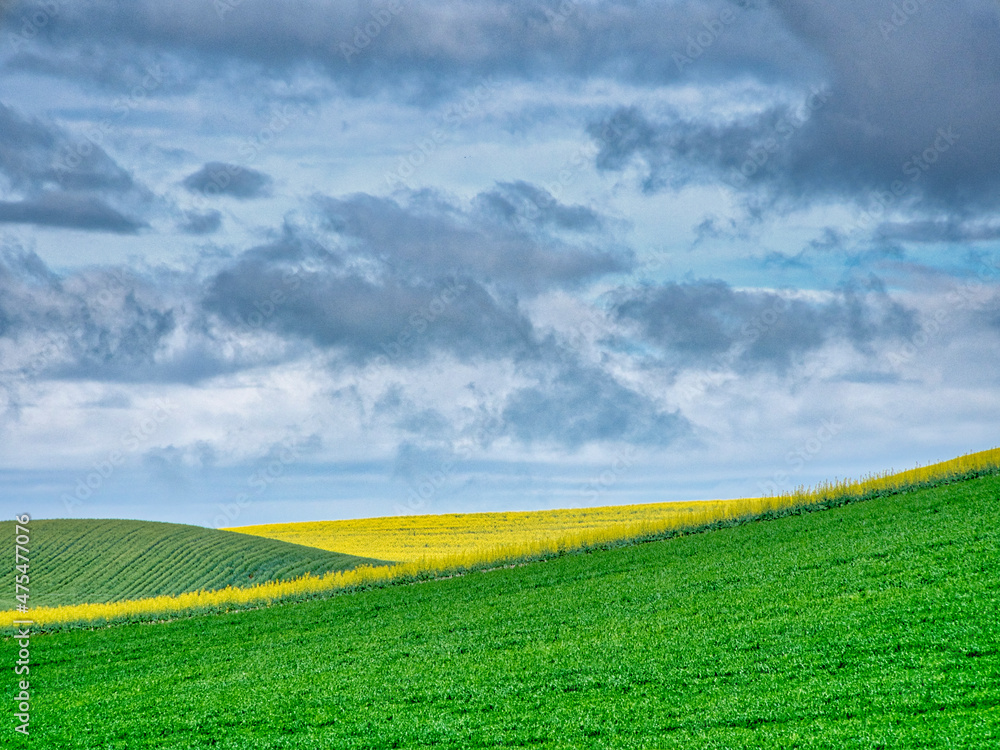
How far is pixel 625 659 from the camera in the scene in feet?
63.4

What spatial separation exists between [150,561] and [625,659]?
37.0 m

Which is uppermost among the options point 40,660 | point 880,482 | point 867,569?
point 880,482

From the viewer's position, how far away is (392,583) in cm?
3678

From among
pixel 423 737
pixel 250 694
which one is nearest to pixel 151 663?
pixel 250 694

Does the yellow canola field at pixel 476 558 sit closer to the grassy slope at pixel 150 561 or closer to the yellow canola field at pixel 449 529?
the grassy slope at pixel 150 561

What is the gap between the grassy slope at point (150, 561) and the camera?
46031mm

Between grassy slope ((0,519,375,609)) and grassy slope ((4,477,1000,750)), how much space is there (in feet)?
45.0

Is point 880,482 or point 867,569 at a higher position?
point 880,482

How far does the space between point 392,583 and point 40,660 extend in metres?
12.8

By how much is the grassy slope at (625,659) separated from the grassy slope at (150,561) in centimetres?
1371

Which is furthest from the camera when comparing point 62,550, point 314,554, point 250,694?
point 62,550

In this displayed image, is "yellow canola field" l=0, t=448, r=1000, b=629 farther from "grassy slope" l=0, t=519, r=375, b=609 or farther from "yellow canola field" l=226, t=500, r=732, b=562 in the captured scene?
"yellow canola field" l=226, t=500, r=732, b=562

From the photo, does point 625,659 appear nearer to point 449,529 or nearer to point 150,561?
point 150,561

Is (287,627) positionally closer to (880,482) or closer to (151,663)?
(151,663)
